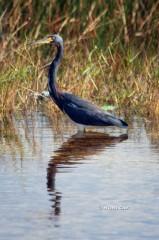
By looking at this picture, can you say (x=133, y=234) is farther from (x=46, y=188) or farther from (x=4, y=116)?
(x=4, y=116)

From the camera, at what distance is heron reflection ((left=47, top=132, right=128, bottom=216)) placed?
7184mm

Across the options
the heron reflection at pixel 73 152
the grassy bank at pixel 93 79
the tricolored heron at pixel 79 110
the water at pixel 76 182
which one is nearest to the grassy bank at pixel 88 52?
the grassy bank at pixel 93 79

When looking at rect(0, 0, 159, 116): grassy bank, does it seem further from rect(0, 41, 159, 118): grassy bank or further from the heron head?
the heron head

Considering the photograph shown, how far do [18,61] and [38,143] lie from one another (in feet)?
8.60

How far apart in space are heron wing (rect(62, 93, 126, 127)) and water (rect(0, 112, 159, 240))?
142 millimetres

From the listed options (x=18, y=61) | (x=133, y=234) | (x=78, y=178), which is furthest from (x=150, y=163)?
(x=18, y=61)

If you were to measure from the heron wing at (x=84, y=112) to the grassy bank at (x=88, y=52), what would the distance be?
0.61 m

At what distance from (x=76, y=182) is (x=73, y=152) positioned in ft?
5.20

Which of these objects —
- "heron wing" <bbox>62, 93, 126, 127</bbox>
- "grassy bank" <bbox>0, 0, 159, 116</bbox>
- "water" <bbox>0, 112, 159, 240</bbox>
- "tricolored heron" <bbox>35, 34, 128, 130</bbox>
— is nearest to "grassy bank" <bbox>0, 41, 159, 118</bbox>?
"grassy bank" <bbox>0, 0, 159, 116</bbox>

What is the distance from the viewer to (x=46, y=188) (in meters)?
7.23

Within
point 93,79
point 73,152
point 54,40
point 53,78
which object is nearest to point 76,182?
point 73,152

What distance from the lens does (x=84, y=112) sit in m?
10.7

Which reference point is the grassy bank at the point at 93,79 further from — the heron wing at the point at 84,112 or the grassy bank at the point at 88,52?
the heron wing at the point at 84,112

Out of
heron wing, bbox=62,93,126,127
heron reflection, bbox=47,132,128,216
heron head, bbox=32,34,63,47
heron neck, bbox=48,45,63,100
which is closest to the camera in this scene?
heron reflection, bbox=47,132,128,216
